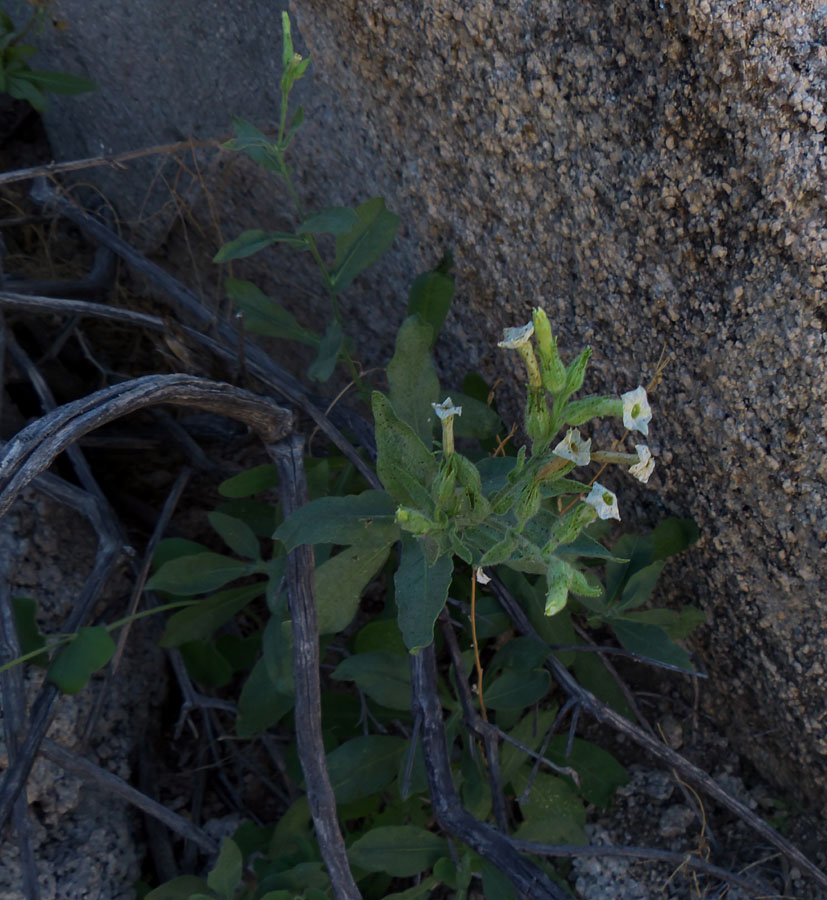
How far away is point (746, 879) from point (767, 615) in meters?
0.46

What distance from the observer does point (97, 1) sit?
77.9 inches

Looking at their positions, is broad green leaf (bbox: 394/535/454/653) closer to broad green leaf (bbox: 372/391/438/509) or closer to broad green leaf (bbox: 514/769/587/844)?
broad green leaf (bbox: 372/391/438/509)

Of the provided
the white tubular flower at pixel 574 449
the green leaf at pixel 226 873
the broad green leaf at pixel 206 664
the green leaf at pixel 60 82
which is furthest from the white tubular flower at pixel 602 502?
the green leaf at pixel 60 82

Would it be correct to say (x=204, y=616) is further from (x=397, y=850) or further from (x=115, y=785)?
(x=397, y=850)

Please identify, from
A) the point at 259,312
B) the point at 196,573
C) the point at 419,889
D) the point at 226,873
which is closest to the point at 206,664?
the point at 196,573

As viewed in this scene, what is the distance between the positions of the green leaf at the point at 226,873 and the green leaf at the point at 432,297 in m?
0.88

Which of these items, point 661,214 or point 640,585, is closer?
point 661,214

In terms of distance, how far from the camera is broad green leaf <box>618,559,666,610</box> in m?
1.50

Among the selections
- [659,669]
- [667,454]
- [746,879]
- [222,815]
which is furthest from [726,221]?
[222,815]

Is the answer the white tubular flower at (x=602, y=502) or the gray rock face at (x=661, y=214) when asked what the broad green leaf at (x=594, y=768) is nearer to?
the gray rock face at (x=661, y=214)

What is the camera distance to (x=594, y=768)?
1625 millimetres

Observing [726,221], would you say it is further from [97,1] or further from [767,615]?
[97,1]

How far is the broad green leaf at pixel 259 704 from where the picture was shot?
164 cm

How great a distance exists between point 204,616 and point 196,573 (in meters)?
0.11
